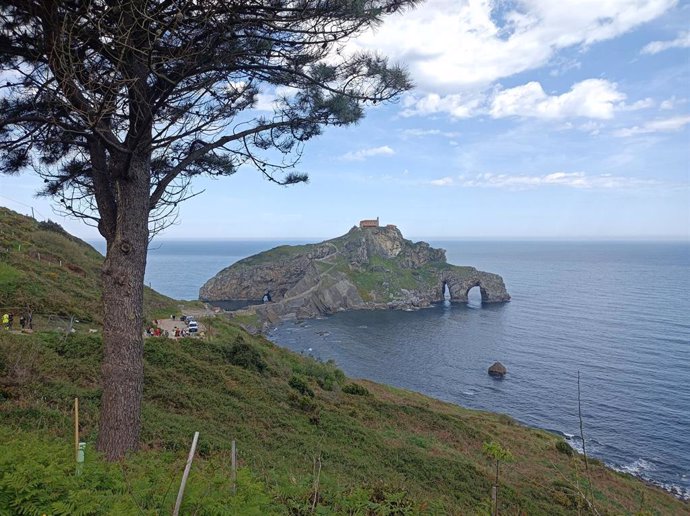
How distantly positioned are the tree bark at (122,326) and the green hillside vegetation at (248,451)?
1.33ft

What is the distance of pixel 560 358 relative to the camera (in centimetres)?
4884

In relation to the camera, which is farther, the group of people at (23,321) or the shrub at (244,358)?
the shrub at (244,358)

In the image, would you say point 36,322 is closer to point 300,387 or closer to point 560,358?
point 300,387

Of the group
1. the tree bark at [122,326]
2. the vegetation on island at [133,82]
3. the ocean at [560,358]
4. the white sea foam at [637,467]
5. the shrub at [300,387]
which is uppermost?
the vegetation on island at [133,82]

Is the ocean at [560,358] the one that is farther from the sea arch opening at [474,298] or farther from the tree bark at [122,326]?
the tree bark at [122,326]

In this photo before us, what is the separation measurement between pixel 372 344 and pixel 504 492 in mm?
48777

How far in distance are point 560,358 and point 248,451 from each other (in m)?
48.3

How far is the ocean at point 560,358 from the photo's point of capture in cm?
3127

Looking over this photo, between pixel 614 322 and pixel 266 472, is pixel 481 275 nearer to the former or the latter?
pixel 614 322

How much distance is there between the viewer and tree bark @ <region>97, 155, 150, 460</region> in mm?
5855

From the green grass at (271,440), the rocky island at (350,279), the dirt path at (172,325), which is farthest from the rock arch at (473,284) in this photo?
the green grass at (271,440)

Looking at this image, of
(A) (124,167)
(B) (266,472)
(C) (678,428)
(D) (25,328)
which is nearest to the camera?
(A) (124,167)

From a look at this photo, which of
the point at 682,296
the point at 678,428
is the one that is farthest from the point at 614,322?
the point at 678,428

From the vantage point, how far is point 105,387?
591 cm
